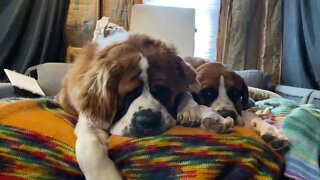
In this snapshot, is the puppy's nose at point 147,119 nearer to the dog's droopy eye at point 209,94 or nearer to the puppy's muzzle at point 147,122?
the puppy's muzzle at point 147,122

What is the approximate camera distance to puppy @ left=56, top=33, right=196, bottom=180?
1.09 m

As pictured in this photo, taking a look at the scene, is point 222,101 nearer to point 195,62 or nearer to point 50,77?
point 195,62

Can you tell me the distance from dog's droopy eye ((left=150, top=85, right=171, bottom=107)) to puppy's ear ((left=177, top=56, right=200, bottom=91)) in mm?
94

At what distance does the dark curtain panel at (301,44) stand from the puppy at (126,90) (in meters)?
1.96

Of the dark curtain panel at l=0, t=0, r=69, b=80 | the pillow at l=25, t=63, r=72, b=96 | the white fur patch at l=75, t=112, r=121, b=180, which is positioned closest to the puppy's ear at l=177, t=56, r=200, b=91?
the white fur patch at l=75, t=112, r=121, b=180

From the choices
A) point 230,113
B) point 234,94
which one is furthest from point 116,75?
point 234,94

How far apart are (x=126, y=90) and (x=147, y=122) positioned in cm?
12

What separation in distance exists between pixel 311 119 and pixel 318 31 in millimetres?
1913

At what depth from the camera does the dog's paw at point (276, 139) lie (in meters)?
1.06

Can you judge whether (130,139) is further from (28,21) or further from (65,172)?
(28,21)

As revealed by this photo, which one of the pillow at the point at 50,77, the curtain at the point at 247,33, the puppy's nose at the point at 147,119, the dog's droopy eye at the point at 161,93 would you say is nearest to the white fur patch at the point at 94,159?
the puppy's nose at the point at 147,119

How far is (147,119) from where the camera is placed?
1.09 metres

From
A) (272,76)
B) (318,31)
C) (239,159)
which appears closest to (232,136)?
(239,159)

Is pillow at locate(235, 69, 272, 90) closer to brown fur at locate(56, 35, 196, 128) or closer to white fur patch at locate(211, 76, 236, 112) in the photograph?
white fur patch at locate(211, 76, 236, 112)
